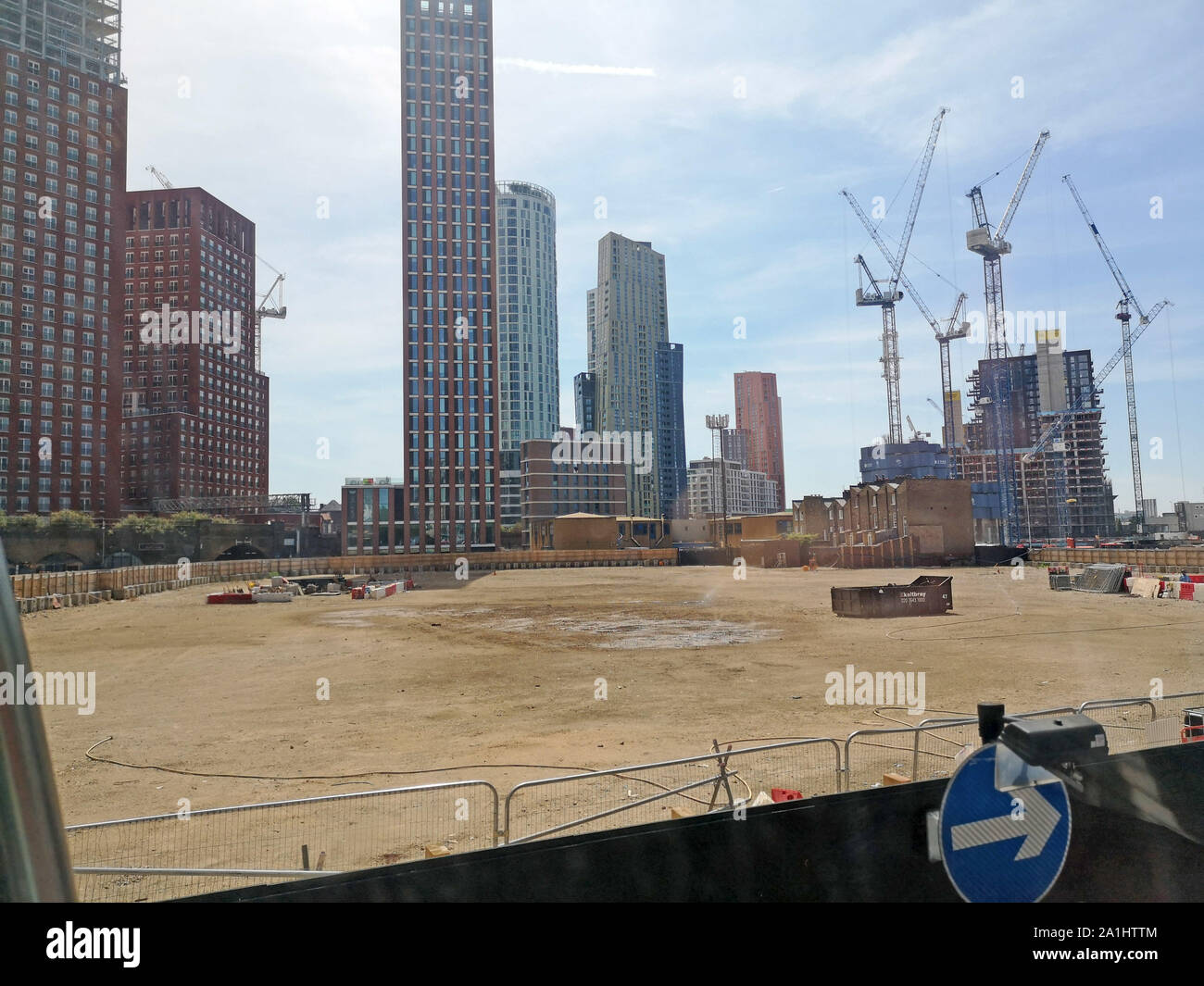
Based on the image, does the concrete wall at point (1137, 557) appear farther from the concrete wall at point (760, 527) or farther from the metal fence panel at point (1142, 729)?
the metal fence panel at point (1142, 729)

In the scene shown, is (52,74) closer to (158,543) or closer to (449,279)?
(449,279)

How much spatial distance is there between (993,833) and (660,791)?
8.13m

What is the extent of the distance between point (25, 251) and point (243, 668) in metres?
111

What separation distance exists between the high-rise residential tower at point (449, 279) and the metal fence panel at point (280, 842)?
4124 inches

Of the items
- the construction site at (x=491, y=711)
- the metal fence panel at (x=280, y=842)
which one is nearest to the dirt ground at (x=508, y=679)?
the construction site at (x=491, y=711)

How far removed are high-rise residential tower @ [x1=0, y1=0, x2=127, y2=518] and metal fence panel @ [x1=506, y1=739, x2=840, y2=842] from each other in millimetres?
110469

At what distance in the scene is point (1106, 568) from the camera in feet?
150

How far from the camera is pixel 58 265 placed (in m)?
104

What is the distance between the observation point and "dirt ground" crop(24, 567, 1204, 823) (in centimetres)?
1392

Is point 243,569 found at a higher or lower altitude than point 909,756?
higher

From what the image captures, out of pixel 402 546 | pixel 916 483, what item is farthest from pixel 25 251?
pixel 916 483

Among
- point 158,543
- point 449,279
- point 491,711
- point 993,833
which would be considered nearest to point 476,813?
point 993,833
